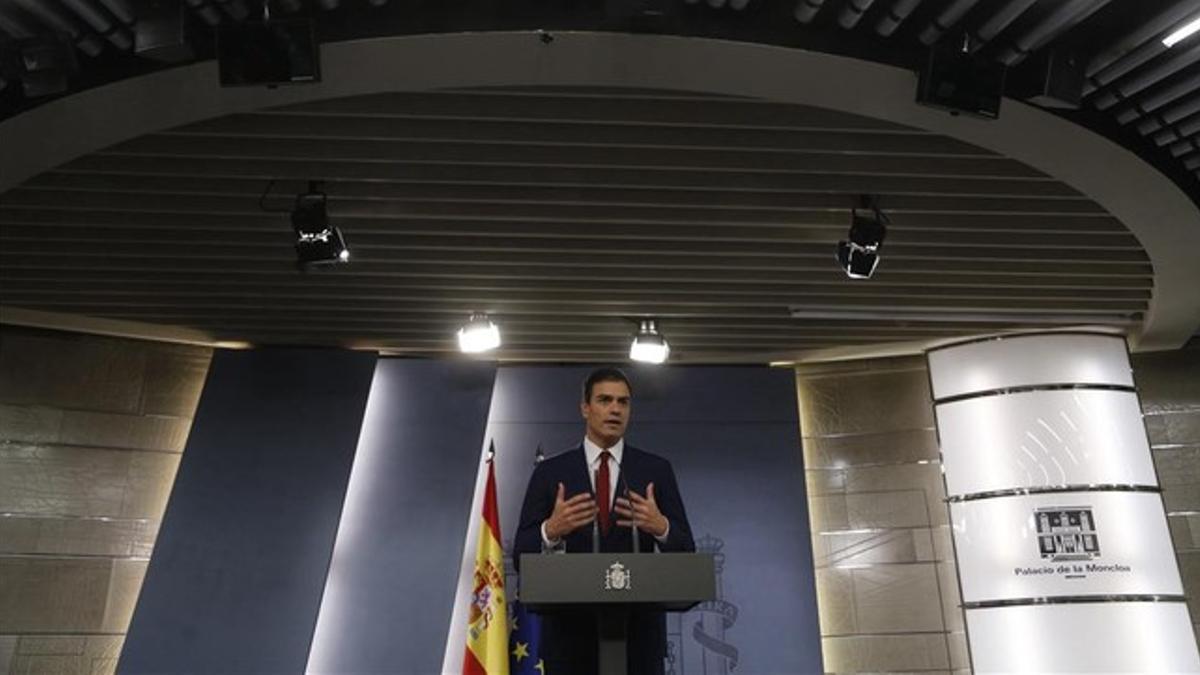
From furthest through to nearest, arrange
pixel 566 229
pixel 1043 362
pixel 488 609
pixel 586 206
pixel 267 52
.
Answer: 1. pixel 1043 362
2. pixel 488 609
3. pixel 566 229
4. pixel 586 206
5. pixel 267 52

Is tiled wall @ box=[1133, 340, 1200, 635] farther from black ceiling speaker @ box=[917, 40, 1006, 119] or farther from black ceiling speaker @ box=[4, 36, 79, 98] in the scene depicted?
black ceiling speaker @ box=[4, 36, 79, 98]

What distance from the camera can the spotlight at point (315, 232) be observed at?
14.1 feet

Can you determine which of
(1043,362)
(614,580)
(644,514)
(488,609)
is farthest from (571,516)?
(1043,362)

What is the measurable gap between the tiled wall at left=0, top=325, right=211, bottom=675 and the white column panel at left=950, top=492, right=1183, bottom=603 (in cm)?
510

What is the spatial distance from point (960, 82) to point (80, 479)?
5309 millimetres

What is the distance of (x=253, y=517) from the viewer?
5703 mm

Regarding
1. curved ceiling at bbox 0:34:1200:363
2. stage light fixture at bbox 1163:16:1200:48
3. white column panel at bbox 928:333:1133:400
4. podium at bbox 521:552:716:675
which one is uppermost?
curved ceiling at bbox 0:34:1200:363

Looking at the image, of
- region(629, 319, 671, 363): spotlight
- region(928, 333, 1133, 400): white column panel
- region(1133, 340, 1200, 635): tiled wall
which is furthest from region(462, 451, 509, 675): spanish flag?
region(1133, 340, 1200, 635): tiled wall

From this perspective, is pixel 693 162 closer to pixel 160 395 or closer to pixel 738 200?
pixel 738 200

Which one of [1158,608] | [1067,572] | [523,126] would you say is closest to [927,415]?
[1067,572]

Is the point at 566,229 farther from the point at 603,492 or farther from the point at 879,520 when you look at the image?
the point at 879,520

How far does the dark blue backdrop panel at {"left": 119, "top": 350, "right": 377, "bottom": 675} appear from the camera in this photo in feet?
17.6

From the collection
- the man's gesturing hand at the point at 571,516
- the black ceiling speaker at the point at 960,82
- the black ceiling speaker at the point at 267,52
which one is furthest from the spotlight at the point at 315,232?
the black ceiling speaker at the point at 960,82

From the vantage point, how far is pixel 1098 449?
580 cm
